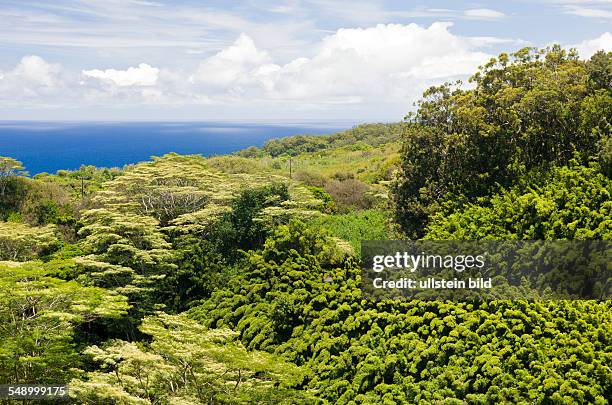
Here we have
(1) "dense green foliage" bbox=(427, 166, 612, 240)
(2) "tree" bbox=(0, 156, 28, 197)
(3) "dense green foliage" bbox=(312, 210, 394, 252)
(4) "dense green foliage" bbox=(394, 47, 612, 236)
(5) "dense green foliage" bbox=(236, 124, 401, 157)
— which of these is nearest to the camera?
(1) "dense green foliage" bbox=(427, 166, 612, 240)

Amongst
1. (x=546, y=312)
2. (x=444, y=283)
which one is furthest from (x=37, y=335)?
(x=546, y=312)

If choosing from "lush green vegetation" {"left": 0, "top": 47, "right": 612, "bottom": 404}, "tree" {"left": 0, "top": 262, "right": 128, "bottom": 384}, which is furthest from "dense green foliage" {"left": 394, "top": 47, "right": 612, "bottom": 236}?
"tree" {"left": 0, "top": 262, "right": 128, "bottom": 384}

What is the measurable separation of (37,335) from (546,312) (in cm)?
1003

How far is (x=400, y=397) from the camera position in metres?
9.41

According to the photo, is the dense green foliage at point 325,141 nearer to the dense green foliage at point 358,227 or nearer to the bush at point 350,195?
the bush at point 350,195

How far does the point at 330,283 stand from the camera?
13391 mm

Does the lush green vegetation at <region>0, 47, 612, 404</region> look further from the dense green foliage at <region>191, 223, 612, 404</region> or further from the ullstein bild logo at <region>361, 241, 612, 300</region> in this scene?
the ullstein bild logo at <region>361, 241, 612, 300</region>

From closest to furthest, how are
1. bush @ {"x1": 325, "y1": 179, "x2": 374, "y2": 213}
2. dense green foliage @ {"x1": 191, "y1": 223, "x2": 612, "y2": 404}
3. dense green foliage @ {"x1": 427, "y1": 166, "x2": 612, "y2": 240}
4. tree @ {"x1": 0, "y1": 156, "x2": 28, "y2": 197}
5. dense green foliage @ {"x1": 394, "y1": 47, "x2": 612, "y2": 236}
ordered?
dense green foliage @ {"x1": 191, "y1": 223, "x2": 612, "y2": 404}
dense green foliage @ {"x1": 427, "y1": 166, "x2": 612, "y2": 240}
dense green foliage @ {"x1": 394, "y1": 47, "x2": 612, "y2": 236}
tree @ {"x1": 0, "y1": 156, "x2": 28, "y2": 197}
bush @ {"x1": 325, "y1": 179, "x2": 374, "y2": 213}

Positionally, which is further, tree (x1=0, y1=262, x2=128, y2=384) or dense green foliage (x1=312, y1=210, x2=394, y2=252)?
dense green foliage (x1=312, y1=210, x2=394, y2=252)

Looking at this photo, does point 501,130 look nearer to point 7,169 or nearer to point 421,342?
point 421,342

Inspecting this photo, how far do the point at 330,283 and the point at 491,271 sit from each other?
160 inches

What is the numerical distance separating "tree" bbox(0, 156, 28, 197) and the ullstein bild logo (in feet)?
59.5

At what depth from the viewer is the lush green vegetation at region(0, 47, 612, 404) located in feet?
30.4

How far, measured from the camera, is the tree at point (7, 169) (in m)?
23.1
